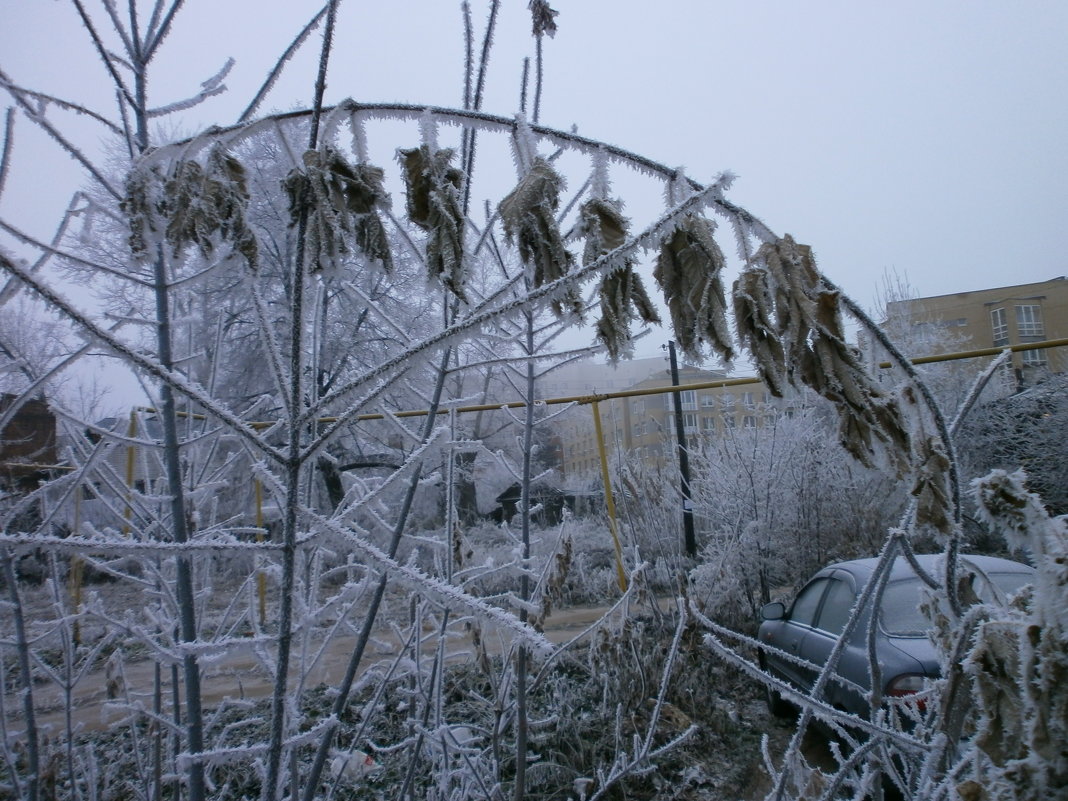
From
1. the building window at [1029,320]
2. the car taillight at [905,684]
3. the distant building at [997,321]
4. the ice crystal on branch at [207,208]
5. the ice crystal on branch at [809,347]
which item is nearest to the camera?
the ice crystal on branch at [809,347]

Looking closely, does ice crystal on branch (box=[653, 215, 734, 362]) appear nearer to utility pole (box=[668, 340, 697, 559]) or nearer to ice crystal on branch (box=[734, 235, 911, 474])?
ice crystal on branch (box=[734, 235, 911, 474])

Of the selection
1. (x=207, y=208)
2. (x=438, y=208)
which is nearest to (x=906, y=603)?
(x=438, y=208)

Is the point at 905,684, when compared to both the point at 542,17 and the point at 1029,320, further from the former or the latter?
the point at 1029,320

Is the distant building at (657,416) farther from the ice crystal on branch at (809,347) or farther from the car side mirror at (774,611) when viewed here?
the ice crystal on branch at (809,347)

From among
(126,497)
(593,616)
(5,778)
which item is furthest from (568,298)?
(593,616)

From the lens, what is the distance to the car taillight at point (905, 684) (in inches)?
113

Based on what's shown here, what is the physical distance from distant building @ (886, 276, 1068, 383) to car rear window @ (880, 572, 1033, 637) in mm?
3500

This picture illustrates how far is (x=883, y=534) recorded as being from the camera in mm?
5586

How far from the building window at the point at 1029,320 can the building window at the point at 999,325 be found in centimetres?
53

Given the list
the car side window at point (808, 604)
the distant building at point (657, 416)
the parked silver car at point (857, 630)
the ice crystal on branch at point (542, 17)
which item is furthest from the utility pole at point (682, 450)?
the ice crystal on branch at point (542, 17)

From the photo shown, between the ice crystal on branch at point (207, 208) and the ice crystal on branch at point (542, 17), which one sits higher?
the ice crystal on branch at point (542, 17)

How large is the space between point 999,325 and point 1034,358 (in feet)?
22.1

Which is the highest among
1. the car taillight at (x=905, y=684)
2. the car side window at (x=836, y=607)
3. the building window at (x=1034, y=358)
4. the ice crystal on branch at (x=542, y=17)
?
the ice crystal on branch at (x=542, y=17)

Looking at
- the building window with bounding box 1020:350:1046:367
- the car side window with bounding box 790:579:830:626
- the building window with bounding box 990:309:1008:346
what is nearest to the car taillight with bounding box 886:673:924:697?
the car side window with bounding box 790:579:830:626
